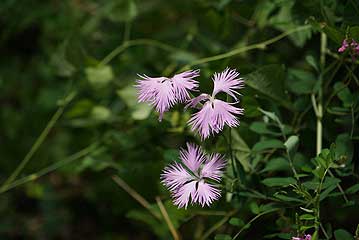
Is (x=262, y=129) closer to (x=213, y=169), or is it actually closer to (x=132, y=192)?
(x=213, y=169)

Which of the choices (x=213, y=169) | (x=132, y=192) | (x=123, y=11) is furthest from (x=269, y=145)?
(x=123, y=11)

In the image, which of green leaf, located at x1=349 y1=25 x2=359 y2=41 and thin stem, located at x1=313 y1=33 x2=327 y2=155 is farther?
thin stem, located at x1=313 y1=33 x2=327 y2=155

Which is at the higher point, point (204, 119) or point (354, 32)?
point (354, 32)

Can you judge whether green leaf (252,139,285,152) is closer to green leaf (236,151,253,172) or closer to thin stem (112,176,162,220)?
green leaf (236,151,253,172)

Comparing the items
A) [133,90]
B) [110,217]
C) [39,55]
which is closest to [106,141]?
[133,90]

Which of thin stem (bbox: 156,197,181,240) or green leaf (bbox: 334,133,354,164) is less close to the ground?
green leaf (bbox: 334,133,354,164)

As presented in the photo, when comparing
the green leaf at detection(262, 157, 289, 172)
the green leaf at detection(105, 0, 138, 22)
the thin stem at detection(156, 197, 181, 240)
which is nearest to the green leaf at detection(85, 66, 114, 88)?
the green leaf at detection(105, 0, 138, 22)

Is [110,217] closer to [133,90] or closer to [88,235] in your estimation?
[88,235]

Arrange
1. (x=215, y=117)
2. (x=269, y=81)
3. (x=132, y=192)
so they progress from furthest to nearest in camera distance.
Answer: (x=132, y=192), (x=269, y=81), (x=215, y=117)

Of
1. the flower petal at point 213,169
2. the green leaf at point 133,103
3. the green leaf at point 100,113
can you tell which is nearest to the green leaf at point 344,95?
the flower petal at point 213,169
